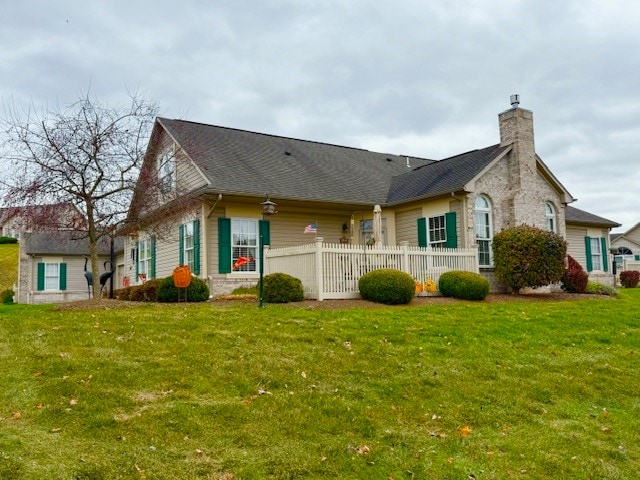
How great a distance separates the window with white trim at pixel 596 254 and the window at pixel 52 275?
2614 centimetres

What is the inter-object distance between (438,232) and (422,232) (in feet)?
2.11

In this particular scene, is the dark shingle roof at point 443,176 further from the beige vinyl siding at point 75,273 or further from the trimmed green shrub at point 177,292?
the beige vinyl siding at point 75,273

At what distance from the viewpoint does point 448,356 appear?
8.16 m

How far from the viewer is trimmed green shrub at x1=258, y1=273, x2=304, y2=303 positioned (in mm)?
13250

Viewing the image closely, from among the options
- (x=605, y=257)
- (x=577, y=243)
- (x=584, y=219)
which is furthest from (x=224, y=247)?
(x=605, y=257)

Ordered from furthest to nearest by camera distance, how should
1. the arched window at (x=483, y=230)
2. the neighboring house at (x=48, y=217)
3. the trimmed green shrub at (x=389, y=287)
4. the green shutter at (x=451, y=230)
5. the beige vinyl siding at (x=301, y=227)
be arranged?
1. the beige vinyl siding at (x=301, y=227)
2. the arched window at (x=483, y=230)
3. the green shutter at (x=451, y=230)
4. the neighboring house at (x=48, y=217)
5. the trimmed green shrub at (x=389, y=287)

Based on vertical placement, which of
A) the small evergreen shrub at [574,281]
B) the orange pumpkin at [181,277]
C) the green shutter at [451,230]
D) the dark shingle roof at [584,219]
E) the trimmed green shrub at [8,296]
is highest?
the dark shingle roof at [584,219]

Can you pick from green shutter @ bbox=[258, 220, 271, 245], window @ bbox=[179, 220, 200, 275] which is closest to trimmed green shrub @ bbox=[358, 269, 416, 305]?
green shutter @ bbox=[258, 220, 271, 245]

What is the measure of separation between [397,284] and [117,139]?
26.2ft

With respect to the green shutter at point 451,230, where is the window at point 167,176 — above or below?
above

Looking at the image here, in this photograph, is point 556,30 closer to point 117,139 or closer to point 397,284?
point 397,284

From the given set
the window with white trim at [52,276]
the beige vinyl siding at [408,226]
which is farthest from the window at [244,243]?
the window with white trim at [52,276]

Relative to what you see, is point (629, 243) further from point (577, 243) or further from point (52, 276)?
point (52, 276)

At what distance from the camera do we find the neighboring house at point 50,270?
93.7ft
